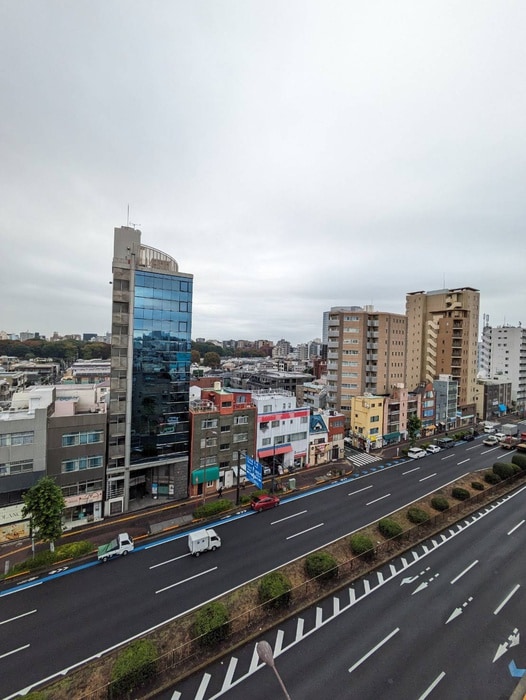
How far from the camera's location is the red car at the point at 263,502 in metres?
34.7

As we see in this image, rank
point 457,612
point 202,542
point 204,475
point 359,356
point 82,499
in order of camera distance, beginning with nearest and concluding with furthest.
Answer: point 457,612 → point 202,542 → point 82,499 → point 204,475 → point 359,356

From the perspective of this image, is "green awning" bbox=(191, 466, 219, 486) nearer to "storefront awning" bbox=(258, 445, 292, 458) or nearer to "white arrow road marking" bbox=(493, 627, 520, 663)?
"storefront awning" bbox=(258, 445, 292, 458)

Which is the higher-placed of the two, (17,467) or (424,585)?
(17,467)

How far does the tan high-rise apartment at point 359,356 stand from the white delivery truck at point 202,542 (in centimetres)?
4349

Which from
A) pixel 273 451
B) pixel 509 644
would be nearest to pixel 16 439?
pixel 273 451

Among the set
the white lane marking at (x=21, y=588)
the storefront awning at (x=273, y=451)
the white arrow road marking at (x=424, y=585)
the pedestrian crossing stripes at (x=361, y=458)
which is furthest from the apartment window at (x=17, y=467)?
the pedestrian crossing stripes at (x=361, y=458)

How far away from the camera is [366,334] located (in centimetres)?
6588

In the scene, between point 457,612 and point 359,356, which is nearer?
point 457,612

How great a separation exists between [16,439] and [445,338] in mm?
90120

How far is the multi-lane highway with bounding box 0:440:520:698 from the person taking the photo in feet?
58.8

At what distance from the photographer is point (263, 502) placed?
34969 millimetres

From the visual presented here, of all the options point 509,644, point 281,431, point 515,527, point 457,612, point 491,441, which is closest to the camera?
point 509,644

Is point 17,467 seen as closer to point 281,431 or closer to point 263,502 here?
point 263,502

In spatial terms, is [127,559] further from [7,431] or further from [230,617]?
[7,431]
